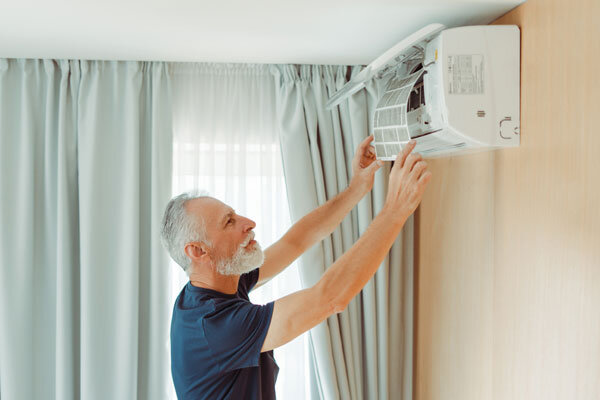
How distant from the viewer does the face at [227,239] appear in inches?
59.7

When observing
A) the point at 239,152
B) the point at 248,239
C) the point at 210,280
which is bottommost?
the point at 210,280

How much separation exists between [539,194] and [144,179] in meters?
1.46

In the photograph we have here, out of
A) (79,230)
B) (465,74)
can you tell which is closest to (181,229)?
(79,230)

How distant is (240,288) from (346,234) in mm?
577

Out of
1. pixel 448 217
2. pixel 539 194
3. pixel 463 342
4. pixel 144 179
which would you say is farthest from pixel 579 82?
pixel 144 179

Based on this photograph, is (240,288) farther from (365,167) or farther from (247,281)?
(365,167)

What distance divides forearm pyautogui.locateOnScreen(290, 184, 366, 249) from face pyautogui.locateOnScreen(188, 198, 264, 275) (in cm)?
29

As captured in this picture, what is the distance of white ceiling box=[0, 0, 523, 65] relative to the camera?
1.45 m

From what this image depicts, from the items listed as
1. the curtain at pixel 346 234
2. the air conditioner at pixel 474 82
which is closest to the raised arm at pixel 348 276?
the air conditioner at pixel 474 82

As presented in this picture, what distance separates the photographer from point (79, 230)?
2062mm

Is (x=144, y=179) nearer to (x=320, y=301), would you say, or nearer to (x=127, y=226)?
(x=127, y=226)

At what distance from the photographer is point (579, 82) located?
1144 mm

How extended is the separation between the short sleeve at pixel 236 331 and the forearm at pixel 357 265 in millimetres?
164

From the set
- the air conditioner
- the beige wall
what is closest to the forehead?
the air conditioner
